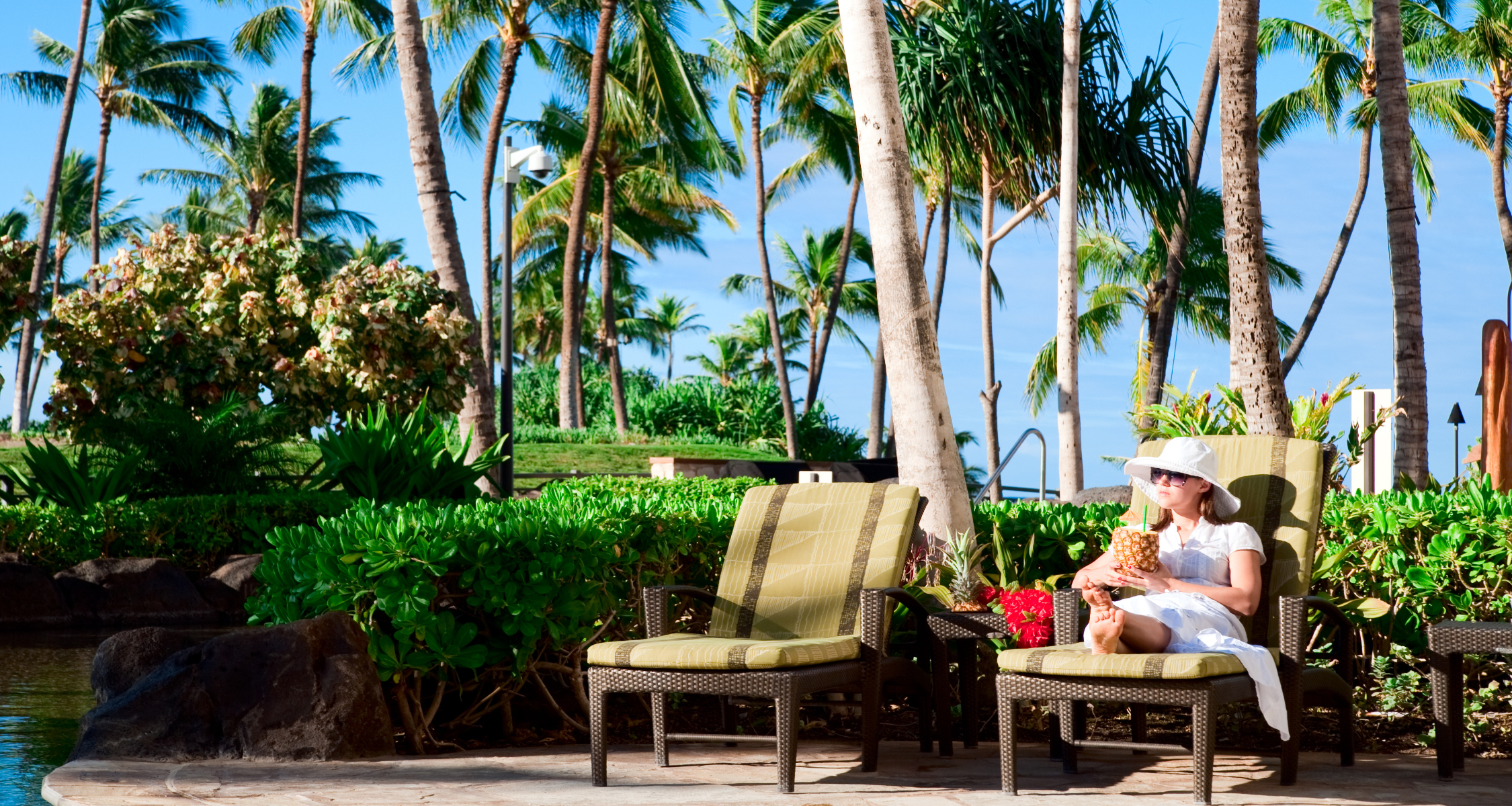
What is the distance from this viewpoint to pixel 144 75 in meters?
35.5

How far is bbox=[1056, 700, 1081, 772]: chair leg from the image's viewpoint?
452 centimetres

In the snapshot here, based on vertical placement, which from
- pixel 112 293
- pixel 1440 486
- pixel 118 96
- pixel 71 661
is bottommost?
pixel 71 661

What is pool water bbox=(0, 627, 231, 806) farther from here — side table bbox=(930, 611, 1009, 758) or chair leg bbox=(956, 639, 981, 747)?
chair leg bbox=(956, 639, 981, 747)

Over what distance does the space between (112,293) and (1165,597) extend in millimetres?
12119

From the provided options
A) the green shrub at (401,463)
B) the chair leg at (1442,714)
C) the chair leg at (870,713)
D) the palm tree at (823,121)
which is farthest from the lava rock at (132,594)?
the palm tree at (823,121)

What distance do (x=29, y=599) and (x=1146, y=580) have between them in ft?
27.6

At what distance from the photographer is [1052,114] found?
1327cm

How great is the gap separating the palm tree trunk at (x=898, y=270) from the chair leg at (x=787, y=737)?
1955 millimetres

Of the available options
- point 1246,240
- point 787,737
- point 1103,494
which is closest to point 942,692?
point 787,737

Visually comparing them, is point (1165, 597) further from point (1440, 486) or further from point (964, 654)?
point (1440, 486)

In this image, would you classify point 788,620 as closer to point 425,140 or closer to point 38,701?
point 38,701

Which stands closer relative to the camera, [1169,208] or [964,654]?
[964,654]

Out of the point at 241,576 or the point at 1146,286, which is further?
the point at 1146,286

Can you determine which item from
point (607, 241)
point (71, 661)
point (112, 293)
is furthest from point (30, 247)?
point (607, 241)
